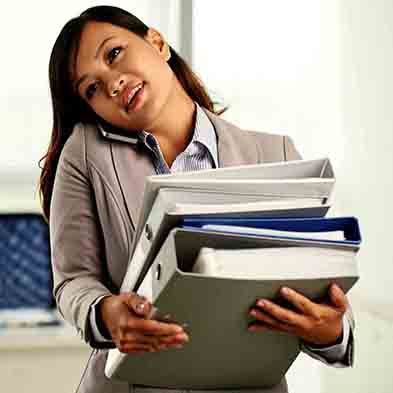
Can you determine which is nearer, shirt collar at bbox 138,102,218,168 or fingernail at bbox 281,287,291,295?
fingernail at bbox 281,287,291,295

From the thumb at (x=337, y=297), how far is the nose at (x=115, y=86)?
1.60 ft

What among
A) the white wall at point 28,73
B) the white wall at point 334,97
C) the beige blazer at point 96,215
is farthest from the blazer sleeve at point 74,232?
the white wall at point 28,73

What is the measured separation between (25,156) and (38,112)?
13 centimetres

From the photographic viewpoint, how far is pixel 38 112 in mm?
2238

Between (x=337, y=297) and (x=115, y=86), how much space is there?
0.50 metres

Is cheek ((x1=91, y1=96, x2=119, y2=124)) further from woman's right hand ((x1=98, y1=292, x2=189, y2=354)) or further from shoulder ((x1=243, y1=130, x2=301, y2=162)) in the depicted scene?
woman's right hand ((x1=98, y1=292, x2=189, y2=354))

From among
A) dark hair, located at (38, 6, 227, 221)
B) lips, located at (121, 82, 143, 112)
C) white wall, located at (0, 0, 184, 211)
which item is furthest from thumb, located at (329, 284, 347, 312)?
white wall, located at (0, 0, 184, 211)

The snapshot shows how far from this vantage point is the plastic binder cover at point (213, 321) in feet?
2.88

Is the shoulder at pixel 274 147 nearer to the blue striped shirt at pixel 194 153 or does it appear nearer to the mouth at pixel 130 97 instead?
the blue striped shirt at pixel 194 153

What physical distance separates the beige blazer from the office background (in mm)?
538

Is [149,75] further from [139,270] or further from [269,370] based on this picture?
[269,370]

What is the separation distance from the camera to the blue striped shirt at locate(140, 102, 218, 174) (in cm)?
126

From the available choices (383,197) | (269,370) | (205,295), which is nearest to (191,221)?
(205,295)

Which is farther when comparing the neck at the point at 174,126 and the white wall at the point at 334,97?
the white wall at the point at 334,97
